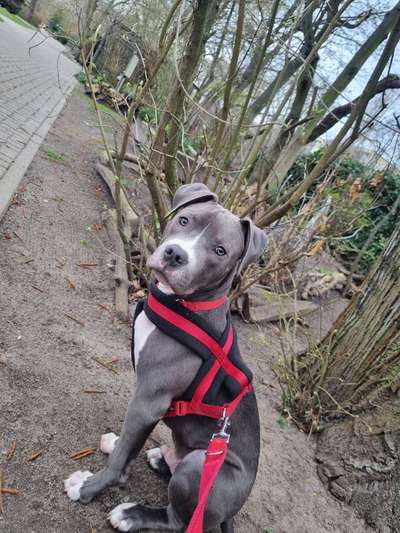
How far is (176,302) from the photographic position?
248cm

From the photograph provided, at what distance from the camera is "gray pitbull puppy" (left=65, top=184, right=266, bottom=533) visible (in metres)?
2.33

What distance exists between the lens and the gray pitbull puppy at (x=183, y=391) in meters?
2.33

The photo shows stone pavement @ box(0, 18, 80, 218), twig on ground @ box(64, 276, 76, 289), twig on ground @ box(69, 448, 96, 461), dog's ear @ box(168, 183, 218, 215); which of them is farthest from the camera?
stone pavement @ box(0, 18, 80, 218)

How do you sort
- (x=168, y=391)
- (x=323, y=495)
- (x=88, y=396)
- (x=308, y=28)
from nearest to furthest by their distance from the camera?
(x=168, y=391) < (x=88, y=396) < (x=323, y=495) < (x=308, y=28)

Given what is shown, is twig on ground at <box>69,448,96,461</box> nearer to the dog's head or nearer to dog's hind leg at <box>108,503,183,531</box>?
dog's hind leg at <box>108,503,183,531</box>

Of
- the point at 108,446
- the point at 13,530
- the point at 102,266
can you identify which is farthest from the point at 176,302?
the point at 102,266

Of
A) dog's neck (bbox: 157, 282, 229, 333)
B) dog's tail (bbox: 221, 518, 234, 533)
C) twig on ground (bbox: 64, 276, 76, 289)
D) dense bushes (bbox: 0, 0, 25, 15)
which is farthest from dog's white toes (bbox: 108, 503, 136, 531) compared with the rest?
dense bushes (bbox: 0, 0, 25, 15)

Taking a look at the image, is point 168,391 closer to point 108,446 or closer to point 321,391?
point 108,446

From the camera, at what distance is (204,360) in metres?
2.46

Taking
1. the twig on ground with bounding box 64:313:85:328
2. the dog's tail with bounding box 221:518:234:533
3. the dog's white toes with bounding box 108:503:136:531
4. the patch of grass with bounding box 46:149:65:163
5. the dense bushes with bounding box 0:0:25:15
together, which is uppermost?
the dog's tail with bounding box 221:518:234:533

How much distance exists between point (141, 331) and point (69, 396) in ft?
3.28

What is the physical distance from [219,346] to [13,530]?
4.46 ft

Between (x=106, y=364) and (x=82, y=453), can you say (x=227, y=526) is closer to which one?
(x=82, y=453)

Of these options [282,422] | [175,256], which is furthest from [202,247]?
[282,422]
